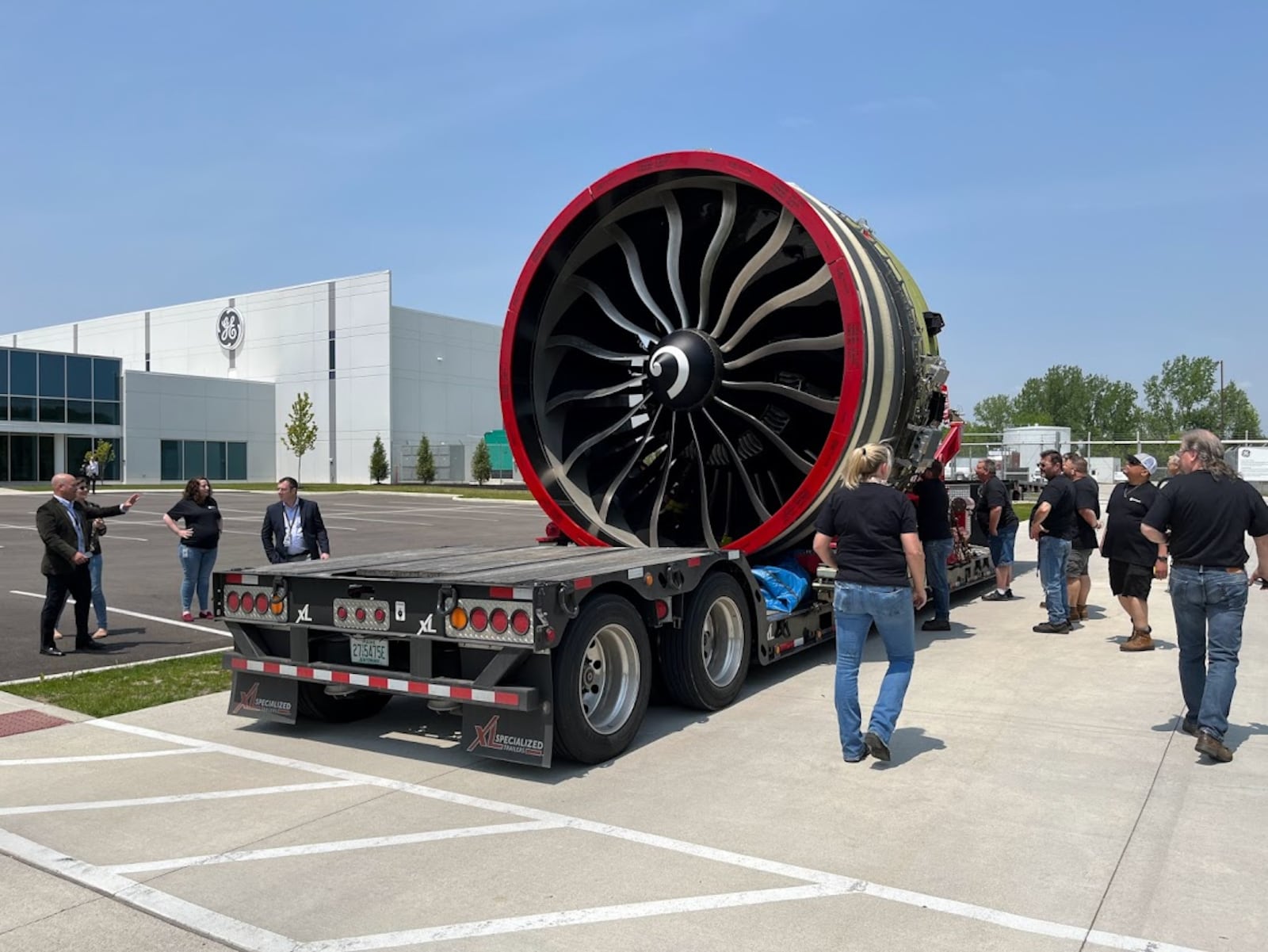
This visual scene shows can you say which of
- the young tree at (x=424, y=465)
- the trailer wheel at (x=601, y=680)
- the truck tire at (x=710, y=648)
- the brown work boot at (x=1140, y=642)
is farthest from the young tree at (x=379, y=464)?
the trailer wheel at (x=601, y=680)

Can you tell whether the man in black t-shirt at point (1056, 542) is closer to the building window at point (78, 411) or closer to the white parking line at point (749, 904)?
the white parking line at point (749, 904)

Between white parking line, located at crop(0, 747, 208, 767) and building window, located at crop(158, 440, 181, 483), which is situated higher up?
building window, located at crop(158, 440, 181, 483)

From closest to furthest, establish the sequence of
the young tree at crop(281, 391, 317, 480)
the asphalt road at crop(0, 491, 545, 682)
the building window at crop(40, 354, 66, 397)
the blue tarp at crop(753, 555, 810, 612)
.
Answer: the blue tarp at crop(753, 555, 810, 612) → the asphalt road at crop(0, 491, 545, 682) → the building window at crop(40, 354, 66, 397) → the young tree at crop(281, 391, 317, 480)

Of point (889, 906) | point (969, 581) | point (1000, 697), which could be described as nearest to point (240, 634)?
point (889, 906)

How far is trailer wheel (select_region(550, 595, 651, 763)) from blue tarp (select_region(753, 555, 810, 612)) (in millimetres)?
1826

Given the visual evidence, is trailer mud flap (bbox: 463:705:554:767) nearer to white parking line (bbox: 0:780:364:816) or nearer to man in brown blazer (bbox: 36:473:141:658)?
white parking line (bbox: 0:780:364:816)

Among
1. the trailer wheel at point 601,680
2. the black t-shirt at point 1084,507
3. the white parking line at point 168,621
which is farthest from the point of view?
the white parking line at point 168,621

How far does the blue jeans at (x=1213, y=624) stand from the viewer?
5.23 m

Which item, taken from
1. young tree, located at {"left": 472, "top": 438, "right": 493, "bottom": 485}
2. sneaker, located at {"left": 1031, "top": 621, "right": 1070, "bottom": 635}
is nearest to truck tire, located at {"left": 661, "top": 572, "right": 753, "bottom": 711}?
sneaker, located at {"left": 1031, "top": 621, "right": 1070, "bottom": 635}

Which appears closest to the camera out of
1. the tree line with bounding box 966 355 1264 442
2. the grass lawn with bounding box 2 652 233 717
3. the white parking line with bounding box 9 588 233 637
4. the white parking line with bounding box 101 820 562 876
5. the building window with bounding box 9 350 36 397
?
the white parking line with bounding box 101 820 562 876

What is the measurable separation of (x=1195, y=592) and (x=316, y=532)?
6.83 metres

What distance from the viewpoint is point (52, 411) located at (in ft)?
146

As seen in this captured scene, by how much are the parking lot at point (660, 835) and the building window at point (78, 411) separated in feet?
146

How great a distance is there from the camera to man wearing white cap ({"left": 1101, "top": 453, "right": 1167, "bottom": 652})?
805cm
